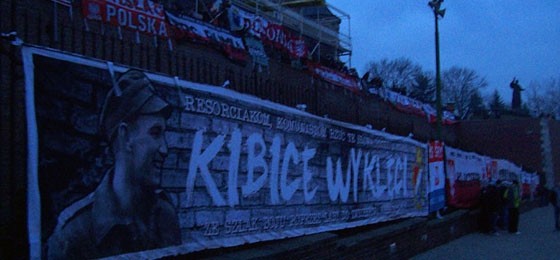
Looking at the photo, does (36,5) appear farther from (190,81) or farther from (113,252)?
(113,252)

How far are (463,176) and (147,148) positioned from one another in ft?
42.5

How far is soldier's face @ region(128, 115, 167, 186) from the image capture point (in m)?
5.06

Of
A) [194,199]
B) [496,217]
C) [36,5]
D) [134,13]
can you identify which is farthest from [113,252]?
[496,217]

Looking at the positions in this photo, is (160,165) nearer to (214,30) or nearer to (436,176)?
(436,176)

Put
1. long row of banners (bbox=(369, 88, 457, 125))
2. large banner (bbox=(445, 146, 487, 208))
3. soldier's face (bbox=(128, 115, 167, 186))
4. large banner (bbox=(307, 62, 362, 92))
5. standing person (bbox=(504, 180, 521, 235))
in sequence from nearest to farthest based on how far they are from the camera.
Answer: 1. soldier's face (bbox=(128, 115, 167, 186))
2. large banner (bbox=(445, 146, 487, 208))
3. standing person (bbox=(504, 180, 521, 235))
4. large banner (bbox=(307, 62, 362, 92))
5. long row of banners (bbox=(369, 88, 457, 125))

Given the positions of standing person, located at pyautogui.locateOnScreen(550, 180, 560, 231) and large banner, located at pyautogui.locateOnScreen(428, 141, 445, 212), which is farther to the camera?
standing person, located at pyautogui.locateOnScreen(550, 180, 560, 231)

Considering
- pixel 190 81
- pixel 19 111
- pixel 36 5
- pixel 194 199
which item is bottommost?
pixel 194 199

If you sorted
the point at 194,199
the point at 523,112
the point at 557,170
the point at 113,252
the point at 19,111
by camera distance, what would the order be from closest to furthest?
the point at 19,111
the point at 113,252
the point at 194,199
the point at 557,170
the point at 523,112

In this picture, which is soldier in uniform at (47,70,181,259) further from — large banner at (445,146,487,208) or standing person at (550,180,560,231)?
standing person at (550,180,560,231)

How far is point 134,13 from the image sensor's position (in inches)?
Result: 480

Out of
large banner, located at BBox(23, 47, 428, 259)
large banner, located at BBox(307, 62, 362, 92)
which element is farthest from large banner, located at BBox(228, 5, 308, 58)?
large banner, located at BBox(23, 47, 428, 259)

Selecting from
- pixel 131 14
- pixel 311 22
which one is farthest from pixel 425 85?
pixel 131 14

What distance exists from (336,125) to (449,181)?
6.94 m

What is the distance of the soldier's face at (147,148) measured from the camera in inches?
199
